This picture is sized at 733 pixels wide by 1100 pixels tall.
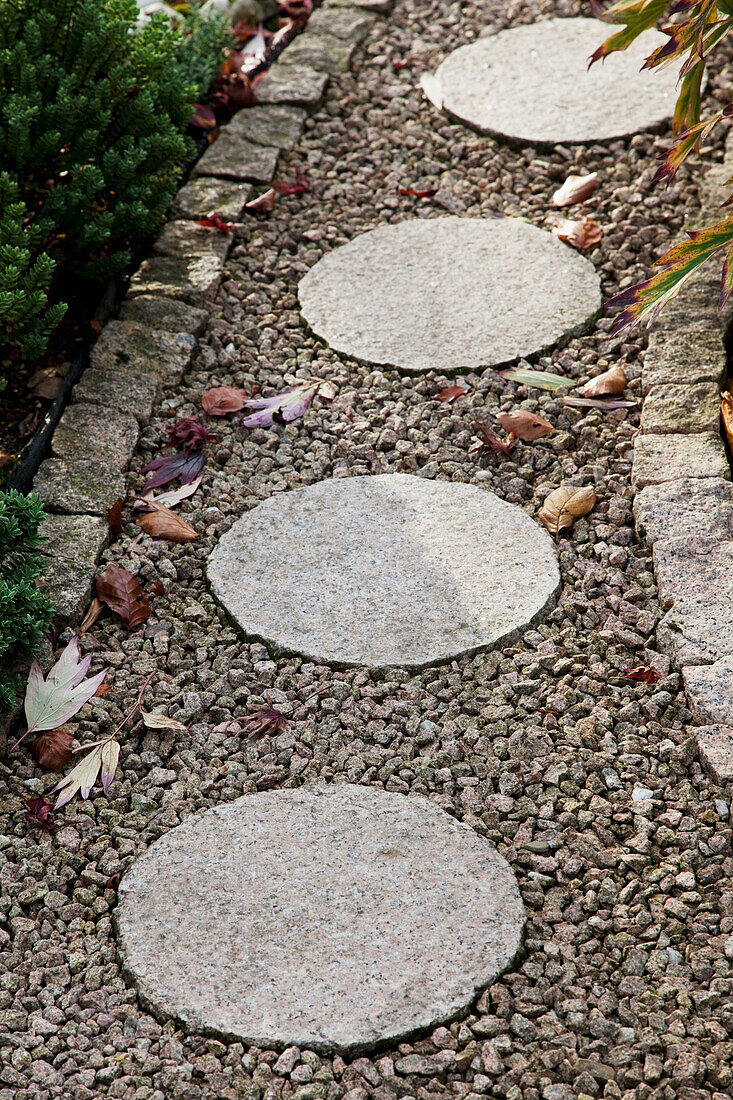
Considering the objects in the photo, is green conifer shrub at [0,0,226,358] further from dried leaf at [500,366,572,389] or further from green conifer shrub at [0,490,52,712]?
dried leaf at [500,366,572,389]

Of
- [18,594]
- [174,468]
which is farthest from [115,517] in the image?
[18,594]

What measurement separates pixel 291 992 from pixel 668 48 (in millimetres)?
1788

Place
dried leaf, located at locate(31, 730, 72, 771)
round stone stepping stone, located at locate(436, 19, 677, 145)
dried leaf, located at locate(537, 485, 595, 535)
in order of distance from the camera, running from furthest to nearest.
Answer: round stone stepping stone, located at locate(436, 19, 677, 145) → dried leaf, located at locate(537, 485, 595, 535) → dried leaf, located at locate(31, 730, 72, 771)

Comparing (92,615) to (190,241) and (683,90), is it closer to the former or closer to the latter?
(190,241)

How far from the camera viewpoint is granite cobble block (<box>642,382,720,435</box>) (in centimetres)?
252

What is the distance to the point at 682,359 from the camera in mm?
2678

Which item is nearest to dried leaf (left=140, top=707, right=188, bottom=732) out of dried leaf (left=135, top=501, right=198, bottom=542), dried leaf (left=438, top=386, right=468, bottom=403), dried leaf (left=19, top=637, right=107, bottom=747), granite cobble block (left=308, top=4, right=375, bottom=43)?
dried leaf (left=19, top=637, right=107, bottom=747)

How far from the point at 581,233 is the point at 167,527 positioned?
1491 mm

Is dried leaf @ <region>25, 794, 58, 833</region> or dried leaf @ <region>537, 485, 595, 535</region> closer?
dried leaf @ <region>25, 794, 58, 833</region>

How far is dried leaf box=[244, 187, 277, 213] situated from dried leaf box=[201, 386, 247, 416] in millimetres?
842

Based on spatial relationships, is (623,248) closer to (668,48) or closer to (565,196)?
(565,196)

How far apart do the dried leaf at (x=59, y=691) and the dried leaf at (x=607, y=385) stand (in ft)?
4.27

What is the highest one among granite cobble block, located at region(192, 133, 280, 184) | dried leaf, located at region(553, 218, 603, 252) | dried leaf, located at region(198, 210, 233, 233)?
granite cobble block, located at region(192, 133, 280, 184)

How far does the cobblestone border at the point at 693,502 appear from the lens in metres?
2.02
